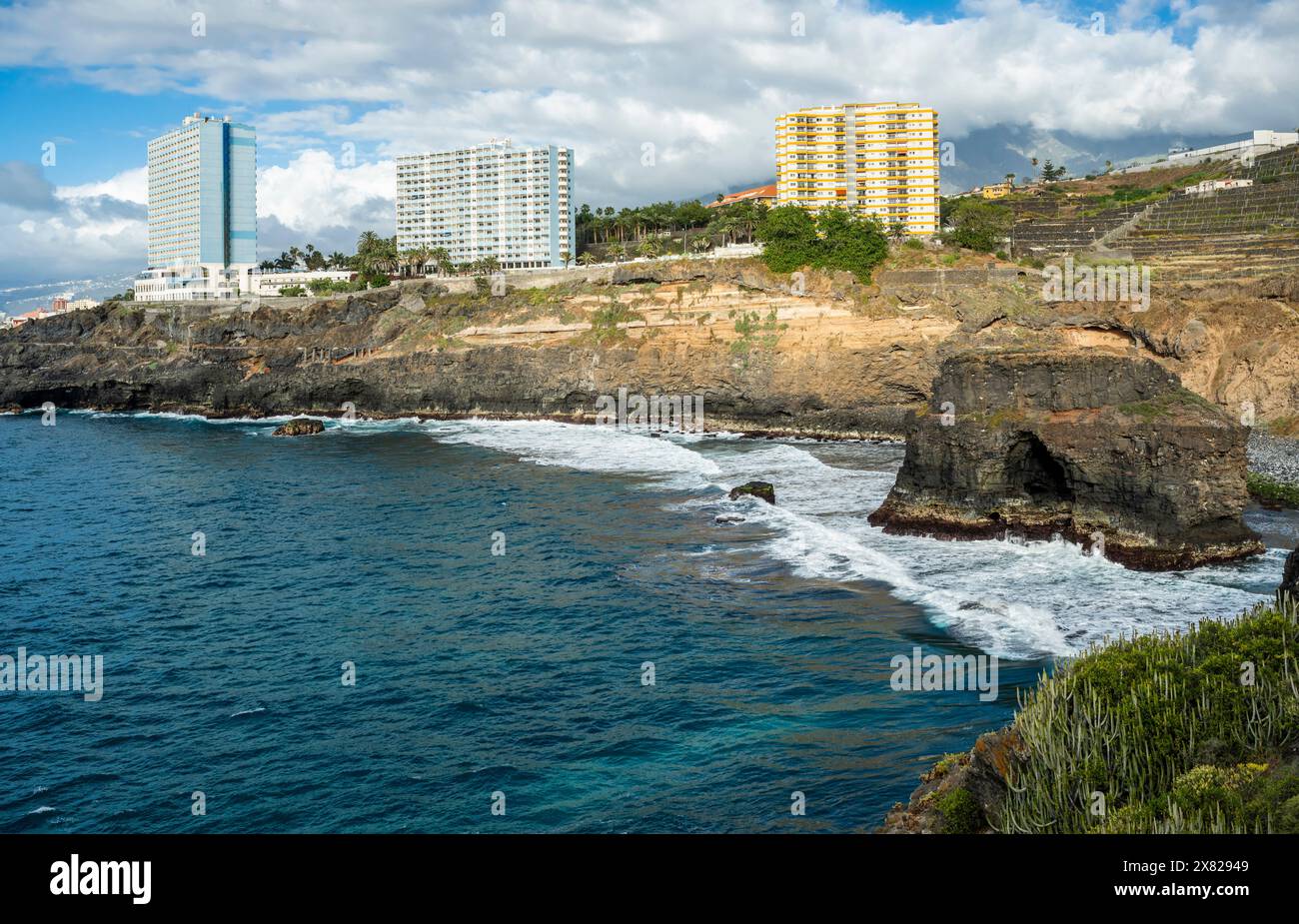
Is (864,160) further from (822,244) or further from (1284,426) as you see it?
(1284,426)

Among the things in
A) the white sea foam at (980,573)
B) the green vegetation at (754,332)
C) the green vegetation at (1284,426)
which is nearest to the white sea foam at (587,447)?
the white sea foam at (980,573)

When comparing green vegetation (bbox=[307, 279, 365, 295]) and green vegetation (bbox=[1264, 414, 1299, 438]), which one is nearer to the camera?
green vegetation (bbox=[1264, 414, 1299, 438])

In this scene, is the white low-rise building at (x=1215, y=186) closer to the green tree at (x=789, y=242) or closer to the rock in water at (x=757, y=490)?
the green tree at (x=789, y=242)

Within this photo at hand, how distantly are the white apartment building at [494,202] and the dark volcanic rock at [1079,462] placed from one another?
5189 inches

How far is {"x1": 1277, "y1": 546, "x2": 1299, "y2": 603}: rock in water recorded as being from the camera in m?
15.2

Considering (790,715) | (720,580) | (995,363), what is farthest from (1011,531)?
(790,715)

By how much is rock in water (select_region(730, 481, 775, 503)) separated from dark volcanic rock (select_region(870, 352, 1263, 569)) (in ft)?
19.3

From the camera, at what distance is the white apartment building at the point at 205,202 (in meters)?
164

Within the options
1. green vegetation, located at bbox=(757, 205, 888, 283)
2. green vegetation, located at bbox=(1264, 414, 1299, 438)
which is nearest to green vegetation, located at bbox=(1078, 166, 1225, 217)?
green vegetation, located at bbox=(757, 205, 888, 283)

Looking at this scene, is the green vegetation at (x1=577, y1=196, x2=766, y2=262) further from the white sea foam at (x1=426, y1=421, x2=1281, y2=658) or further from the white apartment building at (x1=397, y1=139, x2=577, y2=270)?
the white sea foam at (x1=426, y1=421, x2=1281, y2=658)

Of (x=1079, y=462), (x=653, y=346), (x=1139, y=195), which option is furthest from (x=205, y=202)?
(x=1079, y=462)

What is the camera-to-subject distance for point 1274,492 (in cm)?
3781
